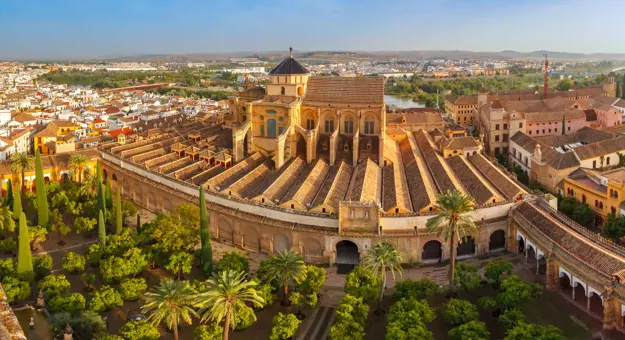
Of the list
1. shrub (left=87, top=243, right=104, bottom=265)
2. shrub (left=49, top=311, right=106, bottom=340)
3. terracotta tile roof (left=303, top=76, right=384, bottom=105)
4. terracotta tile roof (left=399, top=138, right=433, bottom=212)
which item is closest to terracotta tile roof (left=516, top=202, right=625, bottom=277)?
terracotta tile roof (left=399, top=138, right=433, bottom=212)

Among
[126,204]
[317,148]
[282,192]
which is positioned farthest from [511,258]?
[126,204]

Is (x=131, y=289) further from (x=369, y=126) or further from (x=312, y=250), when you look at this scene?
(x=369, y=126)

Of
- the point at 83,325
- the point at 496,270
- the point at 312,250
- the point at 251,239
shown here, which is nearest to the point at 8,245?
the point at 83,325

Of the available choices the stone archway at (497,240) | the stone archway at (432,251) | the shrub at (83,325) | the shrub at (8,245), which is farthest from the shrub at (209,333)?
the stone archway at (497,240)

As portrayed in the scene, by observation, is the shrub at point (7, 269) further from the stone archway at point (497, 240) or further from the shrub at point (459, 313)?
Answer: the stone archway at point (497, 240)

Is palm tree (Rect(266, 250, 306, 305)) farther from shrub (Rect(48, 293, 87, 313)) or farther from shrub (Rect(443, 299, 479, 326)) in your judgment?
shrub (Rect(48, 293, 87, 313))

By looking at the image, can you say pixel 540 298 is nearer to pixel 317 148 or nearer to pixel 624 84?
pixel 317 148
